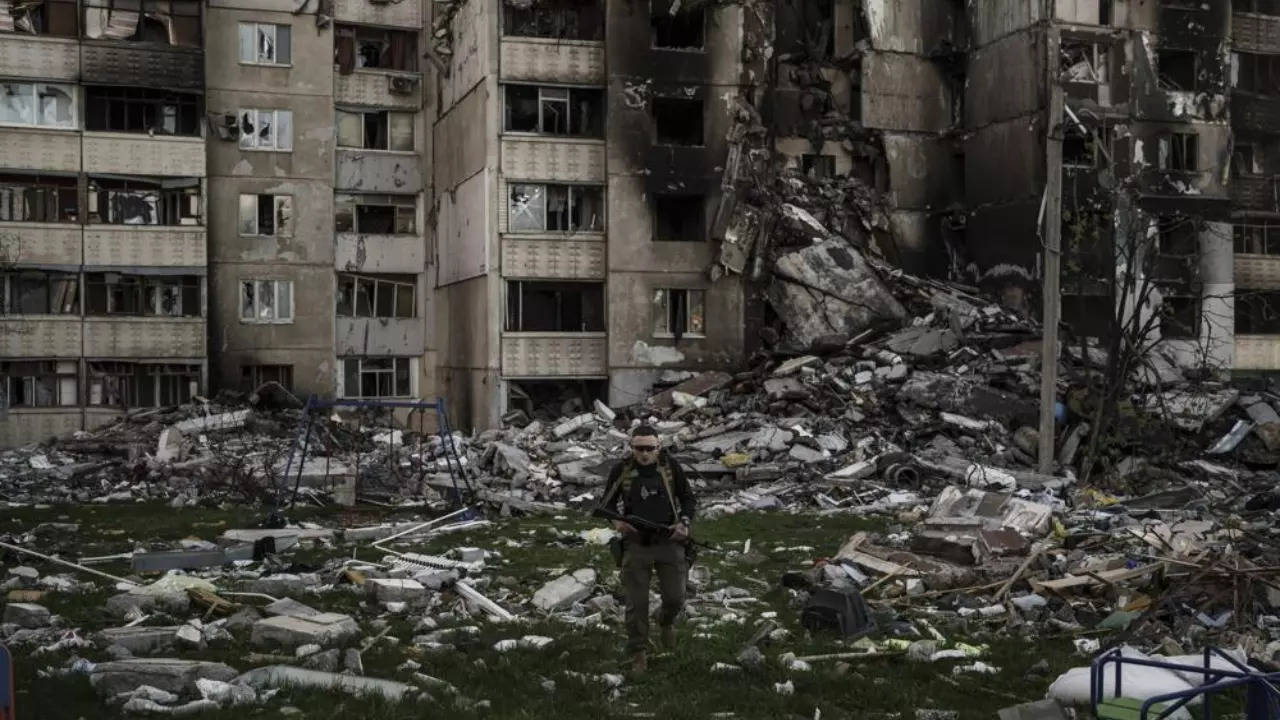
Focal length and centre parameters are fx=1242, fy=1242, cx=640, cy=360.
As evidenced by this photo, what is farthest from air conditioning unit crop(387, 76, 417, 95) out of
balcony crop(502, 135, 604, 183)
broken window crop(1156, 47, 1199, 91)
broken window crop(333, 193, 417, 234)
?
broken window crop(1156, 47, 1199, 91)

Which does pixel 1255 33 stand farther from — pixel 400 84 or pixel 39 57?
pixel 39 57

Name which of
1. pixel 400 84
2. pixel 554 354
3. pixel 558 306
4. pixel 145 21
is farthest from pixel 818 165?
pixel 145 21

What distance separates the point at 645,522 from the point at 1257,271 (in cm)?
3477

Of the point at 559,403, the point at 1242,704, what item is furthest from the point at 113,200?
the point at 1242,704

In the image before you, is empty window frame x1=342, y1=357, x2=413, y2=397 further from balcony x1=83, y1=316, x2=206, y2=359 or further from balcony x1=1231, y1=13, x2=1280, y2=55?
balcony x1=1231, y1=13, x2=1280, y2=55

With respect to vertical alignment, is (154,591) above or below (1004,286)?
below

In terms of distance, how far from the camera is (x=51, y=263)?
3291 centimetres

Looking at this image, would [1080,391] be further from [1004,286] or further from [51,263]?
[51,263]

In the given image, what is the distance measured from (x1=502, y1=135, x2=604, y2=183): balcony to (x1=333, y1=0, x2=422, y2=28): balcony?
293 inches

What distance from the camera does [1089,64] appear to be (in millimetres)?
34688

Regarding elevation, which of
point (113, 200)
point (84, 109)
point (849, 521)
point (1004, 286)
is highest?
point (84, 109)

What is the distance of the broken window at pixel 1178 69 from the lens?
118ft

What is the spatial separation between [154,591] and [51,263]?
80.4 feet

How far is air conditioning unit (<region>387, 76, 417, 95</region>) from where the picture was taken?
37.4 m
